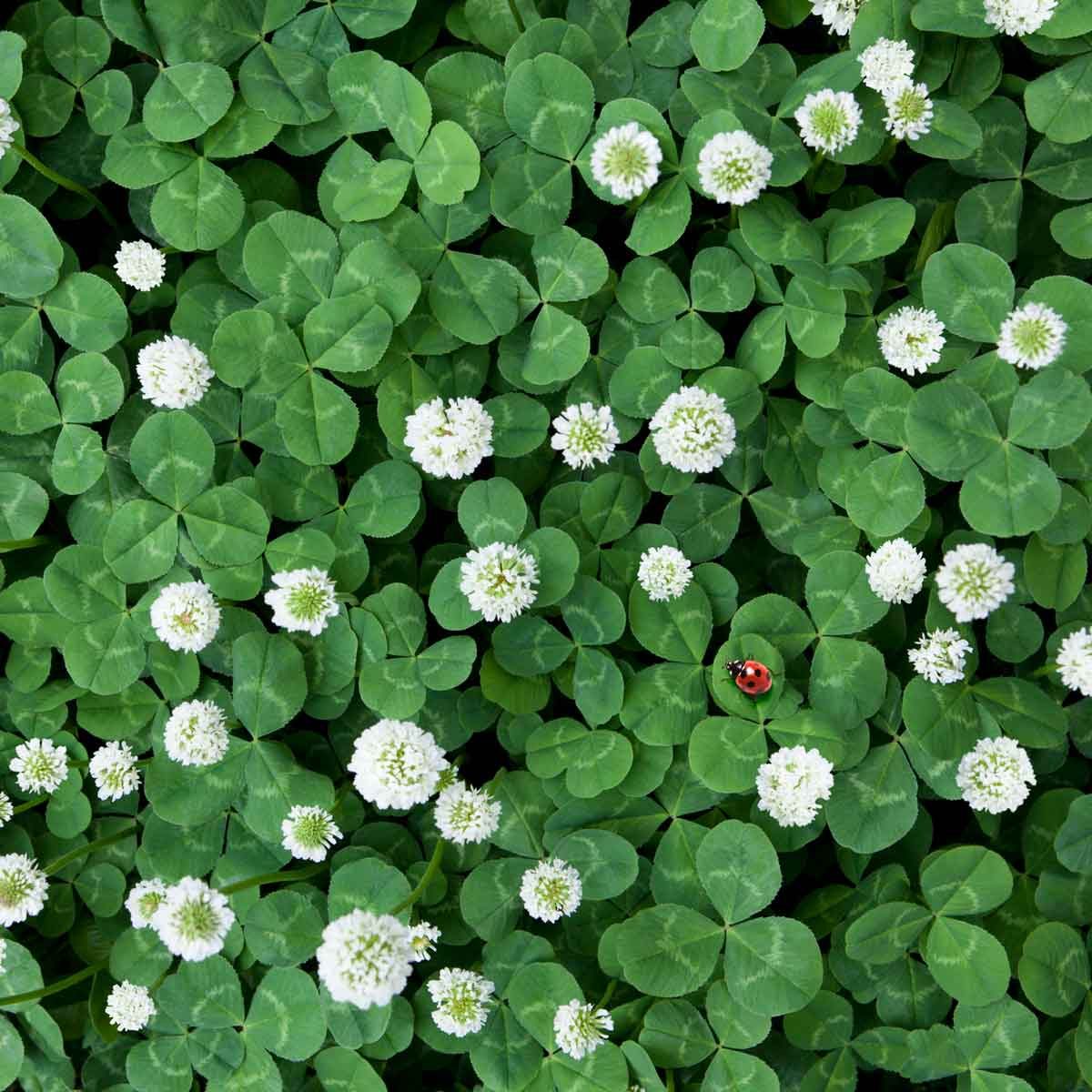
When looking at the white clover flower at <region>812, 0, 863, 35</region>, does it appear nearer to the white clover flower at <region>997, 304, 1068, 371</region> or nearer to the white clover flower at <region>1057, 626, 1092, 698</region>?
the white clover flower at <region>997, 304, 1068, 371</region>

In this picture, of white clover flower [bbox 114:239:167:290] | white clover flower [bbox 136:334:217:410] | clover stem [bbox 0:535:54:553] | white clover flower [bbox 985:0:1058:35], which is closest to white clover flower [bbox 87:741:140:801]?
clover stem [bbox 0:535:54:553]

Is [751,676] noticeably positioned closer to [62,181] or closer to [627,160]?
[627,160]

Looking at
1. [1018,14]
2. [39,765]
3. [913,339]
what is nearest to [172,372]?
[39,765]

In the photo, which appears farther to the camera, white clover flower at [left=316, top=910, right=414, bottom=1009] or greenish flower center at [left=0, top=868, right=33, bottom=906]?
greenish flower center at [left=0, top=868, right=33, bottom=906]

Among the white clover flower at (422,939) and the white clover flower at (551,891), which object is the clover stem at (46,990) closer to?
the white clover flower at (422,939)

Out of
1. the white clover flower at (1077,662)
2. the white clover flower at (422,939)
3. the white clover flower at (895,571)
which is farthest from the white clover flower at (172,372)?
the white clover flower at (1077,662)

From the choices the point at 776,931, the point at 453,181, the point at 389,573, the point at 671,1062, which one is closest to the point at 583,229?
the point at 453,181

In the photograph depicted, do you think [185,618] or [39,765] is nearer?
[185,618]
